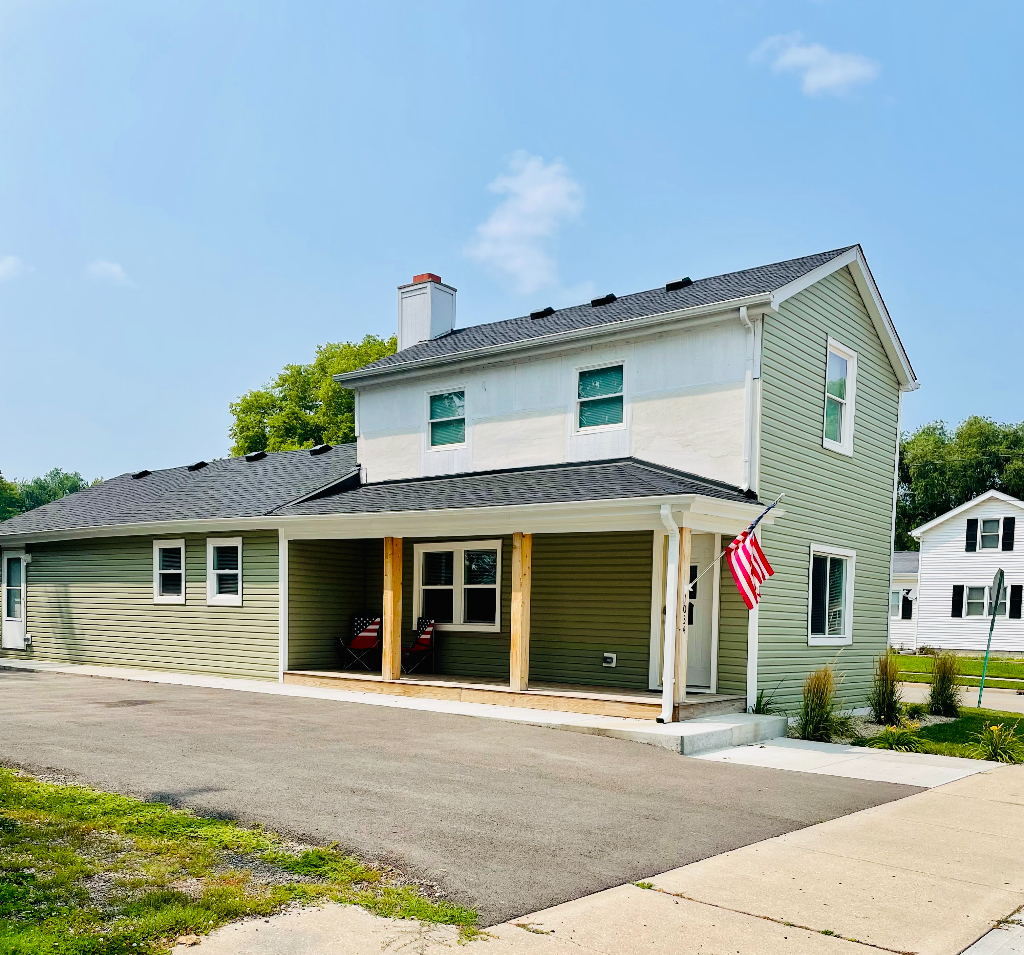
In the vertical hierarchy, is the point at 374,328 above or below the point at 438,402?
above

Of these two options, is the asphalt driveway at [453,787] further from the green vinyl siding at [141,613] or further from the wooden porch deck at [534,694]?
the green vinyl siding at [141,613]

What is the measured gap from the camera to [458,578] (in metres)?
15.6

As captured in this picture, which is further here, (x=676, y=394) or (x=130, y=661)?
(x=130, y=661)

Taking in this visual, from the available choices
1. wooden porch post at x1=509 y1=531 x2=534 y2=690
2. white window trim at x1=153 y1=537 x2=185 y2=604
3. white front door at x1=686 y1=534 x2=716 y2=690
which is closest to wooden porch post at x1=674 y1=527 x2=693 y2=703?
white front door at x1=686 y1=534 x2=716 y2=690

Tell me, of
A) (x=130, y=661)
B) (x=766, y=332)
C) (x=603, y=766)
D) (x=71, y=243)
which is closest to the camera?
(x=603, y=766)

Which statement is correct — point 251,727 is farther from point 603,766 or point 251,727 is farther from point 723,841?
point 723,841

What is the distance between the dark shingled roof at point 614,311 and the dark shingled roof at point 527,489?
217cm

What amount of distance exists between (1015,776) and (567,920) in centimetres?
720

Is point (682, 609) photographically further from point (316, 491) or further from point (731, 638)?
point (316, 491)

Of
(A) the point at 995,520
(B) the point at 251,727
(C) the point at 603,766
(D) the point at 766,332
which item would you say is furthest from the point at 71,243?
(A) the point at 995,520

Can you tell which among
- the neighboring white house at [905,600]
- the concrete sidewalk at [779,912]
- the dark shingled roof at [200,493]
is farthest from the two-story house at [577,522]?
the neighboring white house at [905,600]

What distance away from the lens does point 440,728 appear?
10891 millimetres

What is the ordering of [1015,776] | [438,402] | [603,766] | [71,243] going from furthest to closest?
[71,243] < [438,402] < [1015,776] < [603,766]

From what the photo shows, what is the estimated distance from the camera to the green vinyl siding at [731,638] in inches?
488
